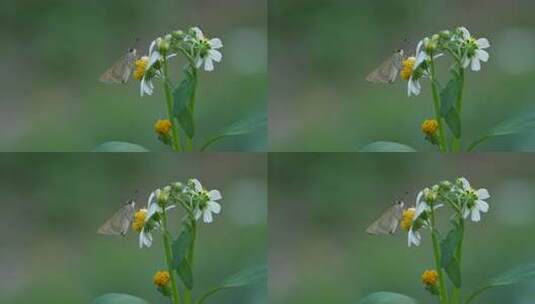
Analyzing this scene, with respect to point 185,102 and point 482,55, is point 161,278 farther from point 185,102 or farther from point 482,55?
point 482,55

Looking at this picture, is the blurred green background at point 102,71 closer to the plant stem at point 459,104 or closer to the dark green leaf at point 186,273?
the dark green leaf at point 186,273

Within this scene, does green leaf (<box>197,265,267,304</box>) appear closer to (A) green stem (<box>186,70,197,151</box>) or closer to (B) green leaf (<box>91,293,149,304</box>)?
(B) green leaf (<box>91,293,149,304</box>)

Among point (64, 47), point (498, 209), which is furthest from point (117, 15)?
point (498, 209)

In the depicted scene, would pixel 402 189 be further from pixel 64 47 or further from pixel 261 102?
pixel 64 47

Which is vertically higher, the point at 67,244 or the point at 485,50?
the point at 485,50

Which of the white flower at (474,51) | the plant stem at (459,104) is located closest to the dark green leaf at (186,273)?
the plant stem at (459,104)
